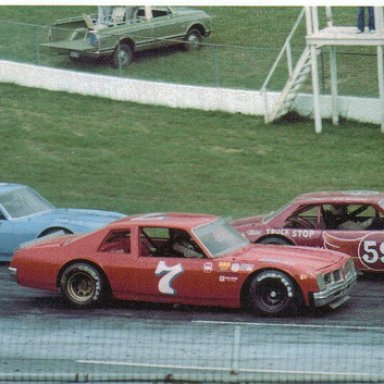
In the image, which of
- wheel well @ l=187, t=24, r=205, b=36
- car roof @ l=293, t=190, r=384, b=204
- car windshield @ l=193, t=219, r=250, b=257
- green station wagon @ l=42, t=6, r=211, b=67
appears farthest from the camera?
wheel well @ l=187, t=24, r=205, b=36

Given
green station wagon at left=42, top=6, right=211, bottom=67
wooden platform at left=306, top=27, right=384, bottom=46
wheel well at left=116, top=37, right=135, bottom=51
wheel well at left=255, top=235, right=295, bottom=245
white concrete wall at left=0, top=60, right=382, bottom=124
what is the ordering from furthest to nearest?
wheel well at left=116, top=37, right=135, bottom=51 → green station wagon at left=42, top=6, right=211, bottom=67 → white concrete wall at left=0, top=60, right=382, bottom=124 → wooden platform at left=306, top=27, right=384, bottom=46 → wheel well at left=255, top=235, right=295, bottom=245

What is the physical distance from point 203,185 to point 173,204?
5.21 feet

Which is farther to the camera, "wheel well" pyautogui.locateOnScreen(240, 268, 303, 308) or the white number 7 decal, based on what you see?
the white number 7 decal

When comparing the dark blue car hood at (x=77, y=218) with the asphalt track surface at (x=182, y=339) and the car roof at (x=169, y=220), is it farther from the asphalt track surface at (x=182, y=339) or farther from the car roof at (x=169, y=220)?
the car roof at (x=169, y=220)

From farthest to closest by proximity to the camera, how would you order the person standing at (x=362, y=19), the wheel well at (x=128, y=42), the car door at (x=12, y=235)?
the wheel well at (x=128, y=42) → the person standing at (x=362, y=19) → the car door at (x=12, y=235)

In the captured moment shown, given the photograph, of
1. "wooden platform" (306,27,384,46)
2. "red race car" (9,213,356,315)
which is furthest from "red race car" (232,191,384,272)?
"wooden platform" (306,27,384,46)

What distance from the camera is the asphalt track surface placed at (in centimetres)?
1123

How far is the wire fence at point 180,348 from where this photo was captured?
1114 centimetres

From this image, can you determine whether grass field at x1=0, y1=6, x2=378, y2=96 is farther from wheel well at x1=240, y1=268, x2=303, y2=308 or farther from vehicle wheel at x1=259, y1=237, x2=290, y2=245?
wheel well at x1=240, y1=268, x2=303, y2=308

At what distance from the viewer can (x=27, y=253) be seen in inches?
591

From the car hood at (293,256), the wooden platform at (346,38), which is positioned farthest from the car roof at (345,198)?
the wooden platform at (346,38)

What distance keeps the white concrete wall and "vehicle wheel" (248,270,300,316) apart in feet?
43.4

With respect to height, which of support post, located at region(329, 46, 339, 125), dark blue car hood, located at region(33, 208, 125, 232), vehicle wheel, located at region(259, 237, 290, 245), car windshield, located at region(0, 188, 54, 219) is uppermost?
support post, located at region(329, 46, 339, 125)

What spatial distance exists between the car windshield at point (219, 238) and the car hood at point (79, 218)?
10.2 ft
